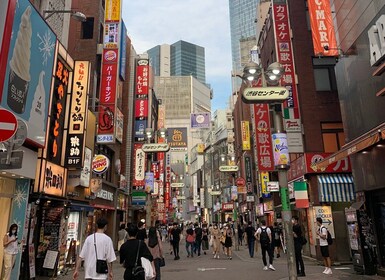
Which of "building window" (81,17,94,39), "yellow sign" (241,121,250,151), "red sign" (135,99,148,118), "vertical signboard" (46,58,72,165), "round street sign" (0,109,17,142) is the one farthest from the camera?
"yellow sign" (241,121,250,151)

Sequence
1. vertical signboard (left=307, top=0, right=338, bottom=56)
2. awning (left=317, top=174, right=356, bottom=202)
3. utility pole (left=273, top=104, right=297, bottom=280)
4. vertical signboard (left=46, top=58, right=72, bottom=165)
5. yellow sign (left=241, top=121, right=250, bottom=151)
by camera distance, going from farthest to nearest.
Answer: yellow sign (left=241, top=121, right=250, bottom=151) → awning (left=317, top=174, right=356, bottom=202) → vertical signboard (left=307, top=0, right=338, bottom=56) → vertical signboard (left=46, top=58, right=72, bottom=165) → utility pole (left=273, top=104, right=297, bottom=280)

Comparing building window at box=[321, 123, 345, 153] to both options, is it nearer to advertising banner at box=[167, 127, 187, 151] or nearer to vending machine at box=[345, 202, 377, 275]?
vending machine at box=[345, 202, 377, 275]

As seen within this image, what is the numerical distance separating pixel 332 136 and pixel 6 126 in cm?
1868

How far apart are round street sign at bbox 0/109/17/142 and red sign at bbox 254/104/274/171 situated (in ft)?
72.6

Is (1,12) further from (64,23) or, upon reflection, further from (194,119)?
(194,119)

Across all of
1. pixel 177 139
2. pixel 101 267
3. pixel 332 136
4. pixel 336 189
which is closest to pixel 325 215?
pixel 336 189

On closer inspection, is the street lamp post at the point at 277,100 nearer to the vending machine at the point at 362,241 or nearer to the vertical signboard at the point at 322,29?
Result: the vending machine at the point at 362,241

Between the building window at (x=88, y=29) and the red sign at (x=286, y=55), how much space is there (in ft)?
41.8

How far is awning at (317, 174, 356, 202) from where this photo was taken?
18.3 meters

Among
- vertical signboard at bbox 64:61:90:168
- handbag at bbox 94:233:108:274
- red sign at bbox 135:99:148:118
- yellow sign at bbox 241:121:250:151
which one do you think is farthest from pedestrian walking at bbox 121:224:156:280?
yellow sign at bbox 241:121:250:151

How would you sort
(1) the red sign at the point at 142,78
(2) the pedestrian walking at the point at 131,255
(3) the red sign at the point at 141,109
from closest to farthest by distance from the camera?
(2) the pedestrian walking at the point at 131,255 → (3) the red sign at the point at 141,109 → (1) the red sign at the point at 142,78

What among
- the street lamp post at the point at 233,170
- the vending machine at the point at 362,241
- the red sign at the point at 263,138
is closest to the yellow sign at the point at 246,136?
the street lamp post at the point at 233,170

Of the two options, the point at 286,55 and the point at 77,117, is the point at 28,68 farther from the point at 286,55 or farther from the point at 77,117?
the point at 286,55

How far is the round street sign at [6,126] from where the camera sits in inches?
245
